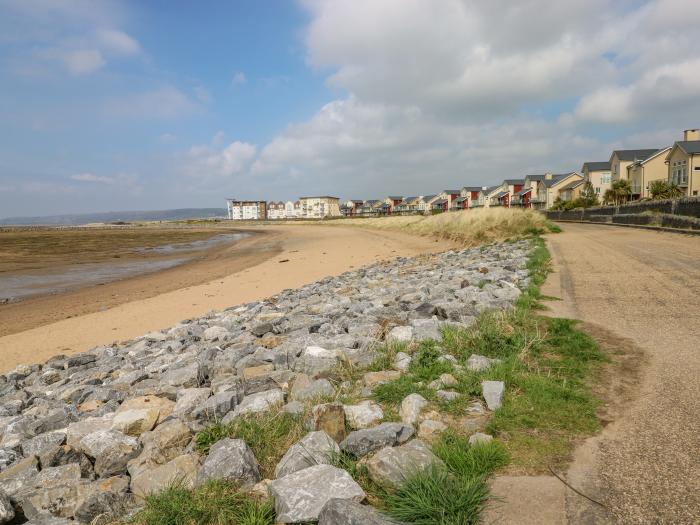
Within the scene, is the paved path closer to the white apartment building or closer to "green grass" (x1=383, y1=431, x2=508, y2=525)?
"green grass" (x1=383, y1=431, x2=508, y2=525)

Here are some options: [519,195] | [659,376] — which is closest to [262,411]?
[659,376]

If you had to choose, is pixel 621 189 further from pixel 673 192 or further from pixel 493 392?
pixel 493 392

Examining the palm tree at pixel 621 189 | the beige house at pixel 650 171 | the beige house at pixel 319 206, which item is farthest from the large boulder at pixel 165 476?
the beige house at pixel 319 206

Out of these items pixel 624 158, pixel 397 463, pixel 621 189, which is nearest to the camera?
pixel 397 463

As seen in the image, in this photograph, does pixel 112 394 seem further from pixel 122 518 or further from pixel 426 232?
pixel 426 232

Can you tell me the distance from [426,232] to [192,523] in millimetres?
30331

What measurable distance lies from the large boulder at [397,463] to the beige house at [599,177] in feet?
248

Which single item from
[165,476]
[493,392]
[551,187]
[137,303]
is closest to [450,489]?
[493,392]

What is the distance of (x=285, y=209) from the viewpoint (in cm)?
19612

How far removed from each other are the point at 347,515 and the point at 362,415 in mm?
1206

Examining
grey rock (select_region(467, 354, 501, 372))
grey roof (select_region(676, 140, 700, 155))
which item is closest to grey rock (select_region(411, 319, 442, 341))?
grey rock (select_region(467, 354, 501, 372))

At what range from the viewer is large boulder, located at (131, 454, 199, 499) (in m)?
2.80

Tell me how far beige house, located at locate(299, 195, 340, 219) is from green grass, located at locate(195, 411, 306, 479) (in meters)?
170

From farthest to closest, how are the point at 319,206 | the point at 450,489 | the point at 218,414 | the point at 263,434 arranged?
1. the point at 319,206
2. the point at 218,414
3. the point at 263,434
4. the point at 450,489
